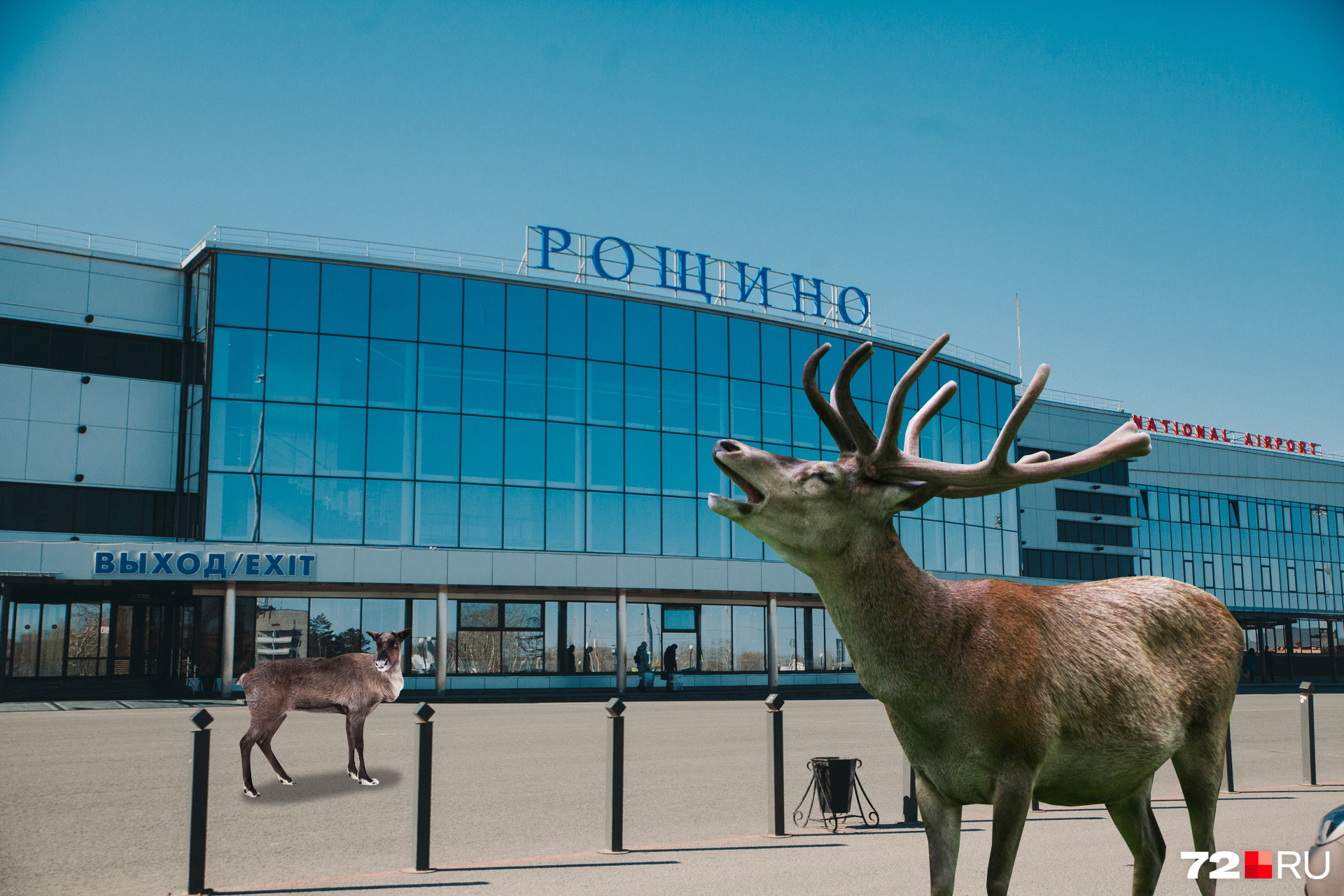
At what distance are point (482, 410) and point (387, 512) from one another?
4660 millimetres

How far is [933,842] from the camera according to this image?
389 centimetres

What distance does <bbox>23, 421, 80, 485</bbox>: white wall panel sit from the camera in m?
33.3

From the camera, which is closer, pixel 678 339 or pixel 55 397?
pixel 55 397

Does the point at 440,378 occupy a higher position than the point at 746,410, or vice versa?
the point at 440,378

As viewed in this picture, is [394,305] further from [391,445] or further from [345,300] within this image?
[391,445]

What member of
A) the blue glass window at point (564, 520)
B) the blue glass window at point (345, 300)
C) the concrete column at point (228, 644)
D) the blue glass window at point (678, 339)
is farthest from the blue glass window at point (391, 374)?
the blue glass window at point (678, 339)

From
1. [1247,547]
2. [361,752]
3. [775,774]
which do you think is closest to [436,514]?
[361,752]

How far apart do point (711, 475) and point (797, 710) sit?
14.7 metres

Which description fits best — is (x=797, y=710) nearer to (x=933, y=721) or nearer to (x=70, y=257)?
(x=933, y=721)

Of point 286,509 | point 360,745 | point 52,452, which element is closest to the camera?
point 360,745

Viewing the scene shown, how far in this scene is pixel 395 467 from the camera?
115 ft

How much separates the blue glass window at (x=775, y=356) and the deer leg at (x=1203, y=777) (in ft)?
121

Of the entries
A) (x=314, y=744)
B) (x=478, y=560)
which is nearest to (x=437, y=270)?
(x=478, y=560)

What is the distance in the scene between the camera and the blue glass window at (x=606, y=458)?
3784cm
